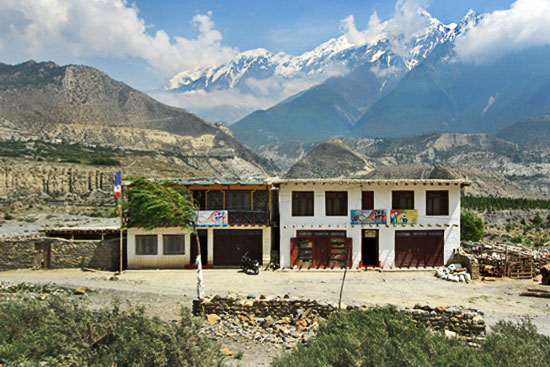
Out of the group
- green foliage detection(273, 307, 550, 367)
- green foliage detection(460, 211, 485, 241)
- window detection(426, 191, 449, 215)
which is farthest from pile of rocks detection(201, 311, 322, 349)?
green foliage detection(460, 211, 485, 241)

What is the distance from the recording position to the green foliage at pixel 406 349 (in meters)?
9.41

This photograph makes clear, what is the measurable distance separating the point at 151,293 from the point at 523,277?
18.2 m

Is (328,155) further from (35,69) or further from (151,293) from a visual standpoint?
(151,293)

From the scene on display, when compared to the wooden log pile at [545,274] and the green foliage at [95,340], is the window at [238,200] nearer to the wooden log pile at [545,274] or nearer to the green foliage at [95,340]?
the green foliage at [95,340]

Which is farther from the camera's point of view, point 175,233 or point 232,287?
point 175,233

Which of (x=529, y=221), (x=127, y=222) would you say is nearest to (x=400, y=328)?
(x=127, y=222)

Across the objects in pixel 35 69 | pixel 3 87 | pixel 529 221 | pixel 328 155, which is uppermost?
pixel 35 69

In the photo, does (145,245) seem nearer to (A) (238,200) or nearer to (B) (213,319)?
(A) (238,200)

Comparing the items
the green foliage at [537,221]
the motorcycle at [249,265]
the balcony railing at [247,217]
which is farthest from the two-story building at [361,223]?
the green foliage at [537,221]

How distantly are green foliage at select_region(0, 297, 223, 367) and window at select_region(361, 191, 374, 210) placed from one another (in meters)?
15.9

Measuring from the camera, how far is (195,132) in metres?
182

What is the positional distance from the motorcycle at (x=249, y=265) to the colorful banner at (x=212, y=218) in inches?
101

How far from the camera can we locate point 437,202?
25938mm

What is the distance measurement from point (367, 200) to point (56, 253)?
18.0m
